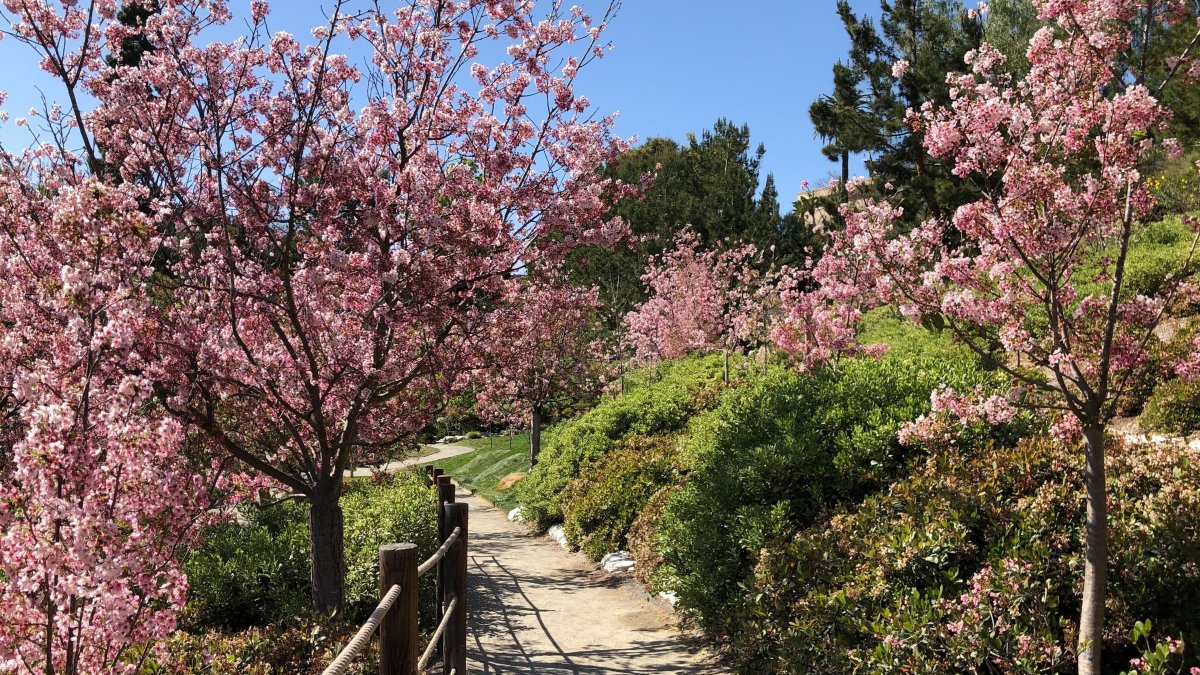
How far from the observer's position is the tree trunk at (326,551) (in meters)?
5.85

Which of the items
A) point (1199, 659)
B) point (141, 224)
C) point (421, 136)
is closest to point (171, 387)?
point (141, 224)

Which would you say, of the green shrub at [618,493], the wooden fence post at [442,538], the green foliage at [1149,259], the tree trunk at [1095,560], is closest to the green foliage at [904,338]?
the green foliage at [1149,259]

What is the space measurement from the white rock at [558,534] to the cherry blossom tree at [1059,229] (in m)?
8.90

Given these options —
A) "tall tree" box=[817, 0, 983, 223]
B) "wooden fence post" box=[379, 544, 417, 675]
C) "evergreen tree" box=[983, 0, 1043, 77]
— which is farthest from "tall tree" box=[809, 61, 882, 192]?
"wooden fence post" box=[379, 544, 417, 675]

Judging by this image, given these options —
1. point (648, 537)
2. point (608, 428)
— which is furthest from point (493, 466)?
point (648, 537)

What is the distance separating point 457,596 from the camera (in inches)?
187

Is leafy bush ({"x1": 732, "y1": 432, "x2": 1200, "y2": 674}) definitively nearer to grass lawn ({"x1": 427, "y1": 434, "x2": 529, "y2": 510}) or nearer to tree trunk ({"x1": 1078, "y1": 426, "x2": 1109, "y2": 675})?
tree trunk ({"x1": 1078, "y1": 426, "x2": 1109, "y2": 675})

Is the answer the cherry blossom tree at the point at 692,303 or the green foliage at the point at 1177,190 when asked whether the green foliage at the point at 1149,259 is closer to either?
the green foliage at the point at 1177,190

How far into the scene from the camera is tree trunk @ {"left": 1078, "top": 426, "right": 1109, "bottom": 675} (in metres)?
3.47

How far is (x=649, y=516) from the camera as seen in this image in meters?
9.35

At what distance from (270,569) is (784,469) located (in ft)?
16.0

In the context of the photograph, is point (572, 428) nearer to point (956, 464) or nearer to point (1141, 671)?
point (956, 464)

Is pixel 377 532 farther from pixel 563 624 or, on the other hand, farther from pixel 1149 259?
pixel 1149 259

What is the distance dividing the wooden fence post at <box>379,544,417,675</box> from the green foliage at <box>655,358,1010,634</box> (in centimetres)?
346
